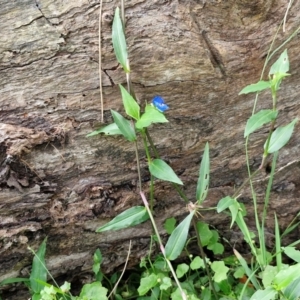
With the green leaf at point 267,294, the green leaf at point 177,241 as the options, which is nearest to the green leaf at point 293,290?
the green leaf at point 267,294

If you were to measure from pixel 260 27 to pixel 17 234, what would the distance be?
0.89 metres

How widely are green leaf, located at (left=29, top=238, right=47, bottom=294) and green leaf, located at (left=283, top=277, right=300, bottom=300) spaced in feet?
2.20

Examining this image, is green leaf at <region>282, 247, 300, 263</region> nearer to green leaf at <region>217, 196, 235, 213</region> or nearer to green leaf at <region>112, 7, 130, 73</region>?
green leaf at <region>217, 196, 235, 213</region>

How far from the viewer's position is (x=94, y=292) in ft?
4.63

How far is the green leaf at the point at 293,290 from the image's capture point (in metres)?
1.16

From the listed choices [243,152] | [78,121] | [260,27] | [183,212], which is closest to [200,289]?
[183,212]

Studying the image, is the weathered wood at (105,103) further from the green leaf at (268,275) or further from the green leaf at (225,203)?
the green leaf at (268,275)

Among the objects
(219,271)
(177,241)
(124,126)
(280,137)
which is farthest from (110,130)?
(219,271)

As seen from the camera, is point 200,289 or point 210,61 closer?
point 210,61

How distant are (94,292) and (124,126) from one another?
1.71 ft

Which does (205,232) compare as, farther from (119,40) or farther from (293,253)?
(119,40)

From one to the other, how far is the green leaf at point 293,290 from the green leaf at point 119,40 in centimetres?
67

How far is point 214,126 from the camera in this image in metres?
1.44

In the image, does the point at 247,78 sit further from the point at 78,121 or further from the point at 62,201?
the point at 62,201
